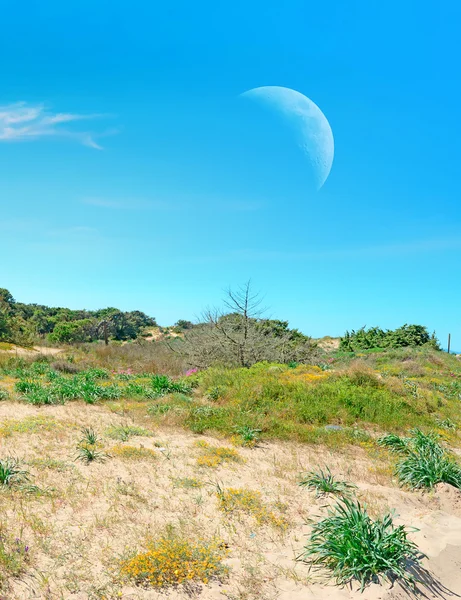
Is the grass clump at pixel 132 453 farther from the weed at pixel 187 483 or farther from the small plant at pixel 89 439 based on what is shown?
the weed at pixel 187 483

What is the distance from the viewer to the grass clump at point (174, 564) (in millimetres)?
3907

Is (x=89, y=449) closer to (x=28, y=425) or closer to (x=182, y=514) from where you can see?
(x=28, y=425)

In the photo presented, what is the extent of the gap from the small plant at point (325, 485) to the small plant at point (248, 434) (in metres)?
1.91

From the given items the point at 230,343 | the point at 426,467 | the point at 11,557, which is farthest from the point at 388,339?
the point at 11,557

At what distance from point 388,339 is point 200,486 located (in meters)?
37.0

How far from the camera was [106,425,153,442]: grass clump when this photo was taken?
8188 mm

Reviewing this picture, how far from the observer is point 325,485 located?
242 inches

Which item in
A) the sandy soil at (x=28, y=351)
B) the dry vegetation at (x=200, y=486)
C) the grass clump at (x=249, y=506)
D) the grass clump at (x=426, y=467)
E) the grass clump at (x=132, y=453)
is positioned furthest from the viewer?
the sandy soil at (x=28, y=351)

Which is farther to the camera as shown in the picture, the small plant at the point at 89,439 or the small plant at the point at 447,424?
the small plant at the point at 447,424

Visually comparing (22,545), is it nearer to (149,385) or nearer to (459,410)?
(149,385)

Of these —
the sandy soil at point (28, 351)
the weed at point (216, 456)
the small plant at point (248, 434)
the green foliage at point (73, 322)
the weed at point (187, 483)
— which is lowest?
the weed at point (187, 483)

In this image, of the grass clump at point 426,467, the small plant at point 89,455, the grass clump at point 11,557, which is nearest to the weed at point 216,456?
the small plant at point 89,455

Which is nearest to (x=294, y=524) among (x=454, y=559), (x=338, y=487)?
(x=338, y=487)

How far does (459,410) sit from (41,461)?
38.0 ft
